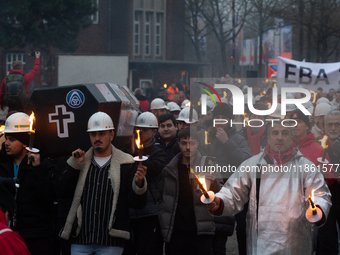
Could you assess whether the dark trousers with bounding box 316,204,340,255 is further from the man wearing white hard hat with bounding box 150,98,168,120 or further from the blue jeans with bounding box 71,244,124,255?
the man wearing white hard hat with bounding box 150,98,168,120

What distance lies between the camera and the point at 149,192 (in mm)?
6082

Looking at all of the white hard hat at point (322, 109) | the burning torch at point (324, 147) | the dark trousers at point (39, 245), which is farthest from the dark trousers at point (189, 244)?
the white hard hat at point (322, 109)

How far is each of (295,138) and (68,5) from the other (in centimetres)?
2446

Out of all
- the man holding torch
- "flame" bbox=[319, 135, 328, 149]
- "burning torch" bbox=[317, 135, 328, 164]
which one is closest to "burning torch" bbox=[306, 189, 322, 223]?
the man holding torch

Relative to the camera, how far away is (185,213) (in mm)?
5426

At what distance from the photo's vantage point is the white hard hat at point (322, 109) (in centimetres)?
559

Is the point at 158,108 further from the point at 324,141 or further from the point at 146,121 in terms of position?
the point at 324,141

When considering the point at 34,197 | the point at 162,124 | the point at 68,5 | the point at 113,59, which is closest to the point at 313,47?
the point at 68,5

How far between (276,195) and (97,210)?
160 centimetres

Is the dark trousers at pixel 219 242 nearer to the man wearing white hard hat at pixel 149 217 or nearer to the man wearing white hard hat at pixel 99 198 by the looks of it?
the man wearing white hard hat at pixel 149 217

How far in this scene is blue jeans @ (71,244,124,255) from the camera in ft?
16.1

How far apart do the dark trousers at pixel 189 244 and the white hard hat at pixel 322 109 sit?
1691 mm

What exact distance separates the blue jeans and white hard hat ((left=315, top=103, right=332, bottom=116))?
8.07 ft

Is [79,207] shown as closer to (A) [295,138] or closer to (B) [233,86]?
(B) [233,86]
